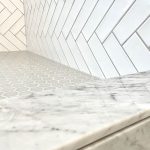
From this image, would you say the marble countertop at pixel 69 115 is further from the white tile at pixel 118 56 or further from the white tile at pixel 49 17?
the white tile at pixel 49 17

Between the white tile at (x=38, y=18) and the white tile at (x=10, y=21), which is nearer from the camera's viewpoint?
the white tile at (x=38, y=18)

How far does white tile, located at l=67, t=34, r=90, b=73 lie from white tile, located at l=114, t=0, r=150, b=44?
0.35 meters

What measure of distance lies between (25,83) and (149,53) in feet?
1.94

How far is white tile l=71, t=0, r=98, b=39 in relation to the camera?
1.35 meters

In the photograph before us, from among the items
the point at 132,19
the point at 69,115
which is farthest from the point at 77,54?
the point at 69,115

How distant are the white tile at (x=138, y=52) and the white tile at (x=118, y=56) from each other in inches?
1.1

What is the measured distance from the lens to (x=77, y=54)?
1.53 meters

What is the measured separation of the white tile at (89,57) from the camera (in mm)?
1318

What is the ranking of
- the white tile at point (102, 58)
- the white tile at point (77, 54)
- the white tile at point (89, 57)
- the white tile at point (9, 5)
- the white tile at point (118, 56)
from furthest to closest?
1. the white tile at point (9, 5)
2. the white tile at point (77, 54)
3. the white tile at point (89, 57)
4. the white tile at point (102, 58)
5. the white tile at point (118, 56)

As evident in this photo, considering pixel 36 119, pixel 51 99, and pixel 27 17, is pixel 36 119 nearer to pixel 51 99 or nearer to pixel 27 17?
pixel 51 99

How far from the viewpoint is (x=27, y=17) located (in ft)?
8.80

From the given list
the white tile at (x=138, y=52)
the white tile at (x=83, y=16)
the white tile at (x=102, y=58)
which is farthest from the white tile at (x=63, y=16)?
the white tile at (x=138, y=52)

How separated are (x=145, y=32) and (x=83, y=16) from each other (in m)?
0.50

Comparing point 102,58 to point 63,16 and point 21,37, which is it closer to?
point 63,16
